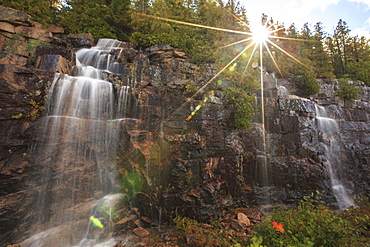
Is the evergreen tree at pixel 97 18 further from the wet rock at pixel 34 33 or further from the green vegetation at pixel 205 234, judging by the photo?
the green vegetation at pixel 205 234

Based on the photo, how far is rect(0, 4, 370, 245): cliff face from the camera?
6367 millimetres

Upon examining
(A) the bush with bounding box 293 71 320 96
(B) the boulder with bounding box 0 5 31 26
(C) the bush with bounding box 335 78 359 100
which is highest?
(B) the boulder with bounding box 0 5 31 26

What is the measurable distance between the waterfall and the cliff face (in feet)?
0.41

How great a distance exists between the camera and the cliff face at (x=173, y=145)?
6.37m

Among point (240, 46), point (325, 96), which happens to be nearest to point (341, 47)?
point (325, 96)

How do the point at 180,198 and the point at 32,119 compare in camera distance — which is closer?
the point at 32,119

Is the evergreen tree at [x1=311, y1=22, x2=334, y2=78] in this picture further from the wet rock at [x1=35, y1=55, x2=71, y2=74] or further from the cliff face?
the wet rock at [x1=35, y1=55, x2=71, y2=74]

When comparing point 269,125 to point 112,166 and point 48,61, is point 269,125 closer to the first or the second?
point 112,166

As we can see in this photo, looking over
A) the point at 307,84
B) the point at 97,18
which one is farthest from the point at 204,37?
the point at 307,84

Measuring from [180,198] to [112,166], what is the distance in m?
3.68

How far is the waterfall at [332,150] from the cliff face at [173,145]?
125 millimetres

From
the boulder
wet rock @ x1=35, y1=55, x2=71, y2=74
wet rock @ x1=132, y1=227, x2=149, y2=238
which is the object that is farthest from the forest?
wet rock @ x1=132, y1=227, x2=149, y2=238

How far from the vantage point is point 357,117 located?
14031mm

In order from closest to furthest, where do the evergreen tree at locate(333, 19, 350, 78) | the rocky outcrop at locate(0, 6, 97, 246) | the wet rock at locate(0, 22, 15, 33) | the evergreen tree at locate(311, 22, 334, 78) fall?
1. the rocky outcrop at locate(0, 6, 97, 246)
2. the wet rock at locate(0, 22, 15, 33)
3. the evergreen tree at locate(311, 22, 334, 78)
4. the evergreen tree at locate(333, 19, 350, 78)
